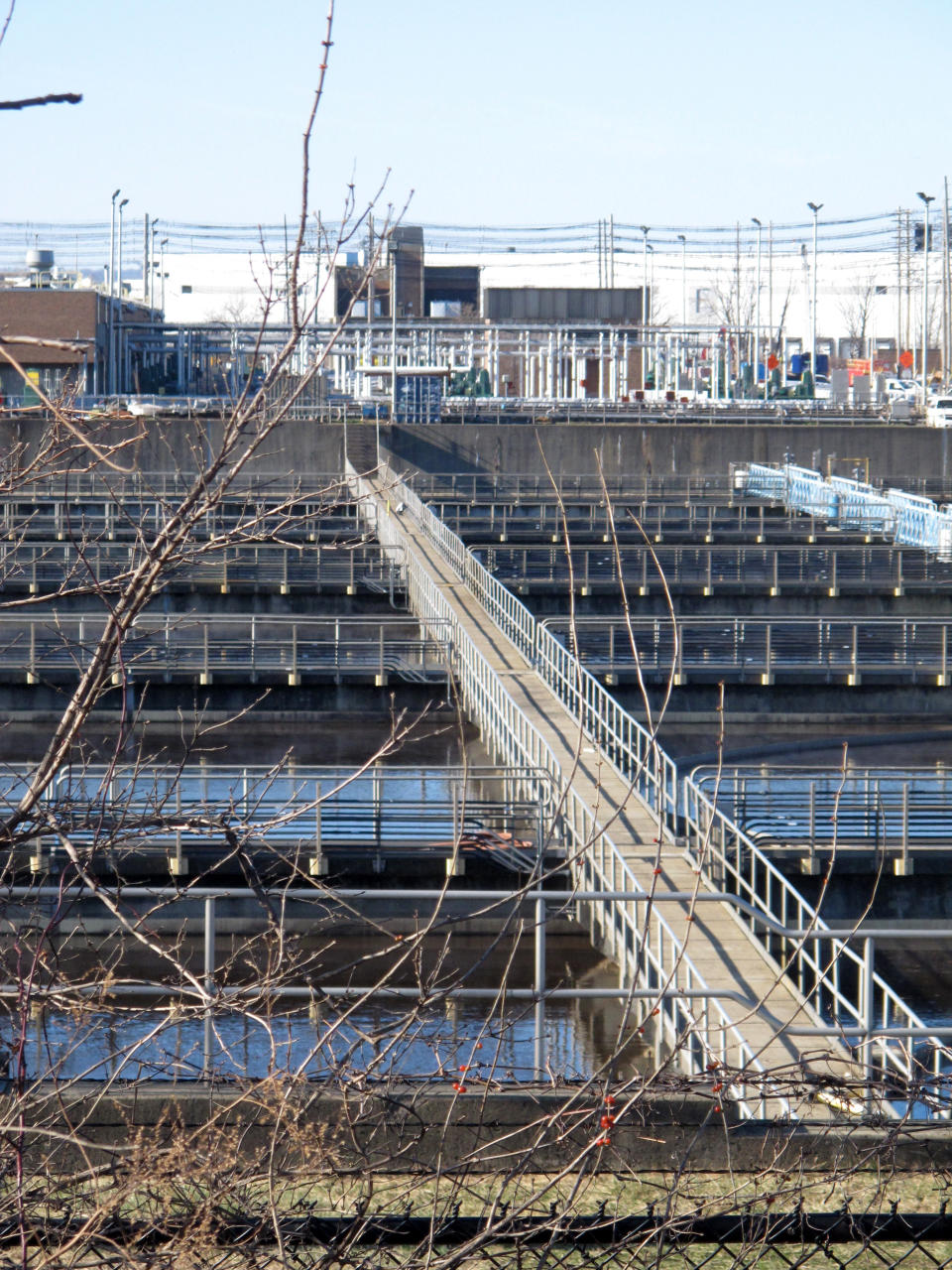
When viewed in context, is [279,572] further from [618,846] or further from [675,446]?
[675,446]

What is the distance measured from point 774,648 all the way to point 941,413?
36.0m

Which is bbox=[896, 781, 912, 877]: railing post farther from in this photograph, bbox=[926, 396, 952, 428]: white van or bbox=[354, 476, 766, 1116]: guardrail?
bbox=[926, 396, 952, 428]: white van

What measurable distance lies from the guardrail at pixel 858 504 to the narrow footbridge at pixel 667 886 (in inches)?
532

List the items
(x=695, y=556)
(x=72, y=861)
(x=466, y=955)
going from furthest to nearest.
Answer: (x=695, y=556), (x=466, y=955), (x=72, y=861)

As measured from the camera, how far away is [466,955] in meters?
13.9

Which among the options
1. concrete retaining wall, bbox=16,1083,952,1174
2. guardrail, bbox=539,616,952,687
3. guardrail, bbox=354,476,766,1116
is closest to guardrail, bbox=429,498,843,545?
guardrail, bbox=354,476,766,1116

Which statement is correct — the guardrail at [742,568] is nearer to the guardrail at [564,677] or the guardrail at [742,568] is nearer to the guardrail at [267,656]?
the guardrail at [564,677]

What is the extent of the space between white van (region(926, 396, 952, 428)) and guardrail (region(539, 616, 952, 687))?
3177cm

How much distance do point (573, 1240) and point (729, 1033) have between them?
4366mm

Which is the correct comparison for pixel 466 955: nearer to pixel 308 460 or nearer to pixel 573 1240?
pixel 573 1240

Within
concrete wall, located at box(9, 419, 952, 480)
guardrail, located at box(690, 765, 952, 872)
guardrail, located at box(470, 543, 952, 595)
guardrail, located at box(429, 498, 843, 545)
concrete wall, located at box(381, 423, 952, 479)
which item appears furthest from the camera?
concrete wall, located at box(381, 423, 952, 479)

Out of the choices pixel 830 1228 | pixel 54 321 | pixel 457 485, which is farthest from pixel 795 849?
pixel 54 321

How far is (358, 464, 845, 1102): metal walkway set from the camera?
593 centimetres

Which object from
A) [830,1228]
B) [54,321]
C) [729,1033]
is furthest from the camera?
[54,321]
